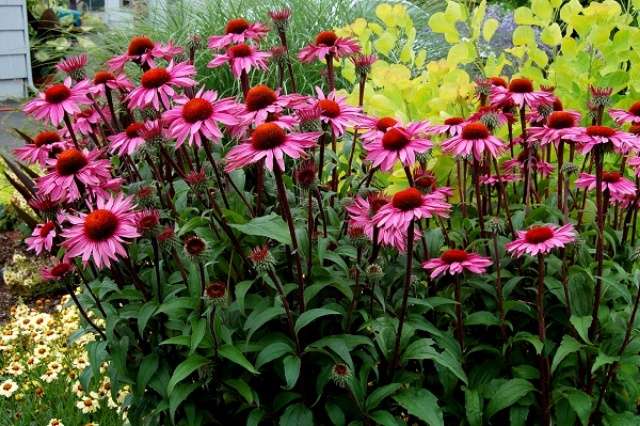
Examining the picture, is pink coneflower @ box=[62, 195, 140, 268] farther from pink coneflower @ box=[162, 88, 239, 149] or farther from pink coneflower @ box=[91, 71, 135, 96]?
pink coneflower @ box=[91, 71, 135, 96]

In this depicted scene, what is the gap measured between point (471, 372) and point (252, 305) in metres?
0.49

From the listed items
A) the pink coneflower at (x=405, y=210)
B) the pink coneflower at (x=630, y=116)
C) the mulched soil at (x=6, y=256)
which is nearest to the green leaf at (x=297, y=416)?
the pink coneflower at (x=405, y=210)

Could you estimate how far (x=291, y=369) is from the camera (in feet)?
5.04

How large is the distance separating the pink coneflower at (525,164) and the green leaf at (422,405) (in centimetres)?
59

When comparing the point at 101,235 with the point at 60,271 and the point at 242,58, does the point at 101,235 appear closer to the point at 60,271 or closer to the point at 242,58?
the point at 60,271

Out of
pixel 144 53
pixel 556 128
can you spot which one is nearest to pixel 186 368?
pixel 144 53

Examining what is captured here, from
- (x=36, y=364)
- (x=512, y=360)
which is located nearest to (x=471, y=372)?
(x=512, y=360)

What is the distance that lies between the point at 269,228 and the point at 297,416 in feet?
1.29

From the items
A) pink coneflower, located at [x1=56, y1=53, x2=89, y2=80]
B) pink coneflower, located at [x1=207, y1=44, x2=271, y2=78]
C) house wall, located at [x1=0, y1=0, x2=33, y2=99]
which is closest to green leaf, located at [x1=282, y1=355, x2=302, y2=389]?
pink coneflower, located at [x1=207, y1=44, x2=271, y2=78]

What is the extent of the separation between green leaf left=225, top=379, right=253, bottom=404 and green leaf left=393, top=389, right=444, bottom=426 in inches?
11.2

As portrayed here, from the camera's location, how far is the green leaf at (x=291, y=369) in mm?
1511

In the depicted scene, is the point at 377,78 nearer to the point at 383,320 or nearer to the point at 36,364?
the point at 383,320

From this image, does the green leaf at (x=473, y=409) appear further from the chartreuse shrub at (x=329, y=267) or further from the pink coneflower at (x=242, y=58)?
the pink coneflower at (x=242, y=58)

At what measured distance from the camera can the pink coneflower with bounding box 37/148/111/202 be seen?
1620 mm
